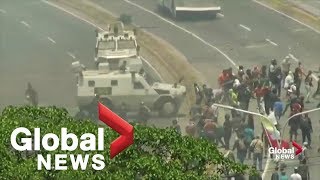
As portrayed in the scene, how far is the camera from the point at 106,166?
32.6m

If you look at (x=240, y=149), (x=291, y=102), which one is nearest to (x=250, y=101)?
(x=291, y=102)

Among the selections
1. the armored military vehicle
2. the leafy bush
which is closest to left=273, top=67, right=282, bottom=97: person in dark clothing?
the armored military vehicle

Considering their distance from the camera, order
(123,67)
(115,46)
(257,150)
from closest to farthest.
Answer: (257,150) → (123,67) → (115,46)

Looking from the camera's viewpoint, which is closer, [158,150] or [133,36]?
[158,150]

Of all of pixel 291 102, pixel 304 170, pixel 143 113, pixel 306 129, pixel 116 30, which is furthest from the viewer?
pixel 116 30

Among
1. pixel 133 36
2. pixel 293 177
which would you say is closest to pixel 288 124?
pixel 293 177

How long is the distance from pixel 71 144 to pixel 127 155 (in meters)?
1.21

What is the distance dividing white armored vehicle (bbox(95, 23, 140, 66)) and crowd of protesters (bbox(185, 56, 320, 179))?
11.3 ft

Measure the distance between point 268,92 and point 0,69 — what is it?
14.8 m

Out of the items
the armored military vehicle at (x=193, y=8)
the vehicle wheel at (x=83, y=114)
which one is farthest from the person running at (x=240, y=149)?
the armored military vehicle at (x=193, y=8)

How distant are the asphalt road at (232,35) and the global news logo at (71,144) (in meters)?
29.3

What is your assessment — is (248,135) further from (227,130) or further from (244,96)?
(244,96)

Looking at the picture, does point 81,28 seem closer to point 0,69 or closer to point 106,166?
point 0,69

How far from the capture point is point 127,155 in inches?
1302
